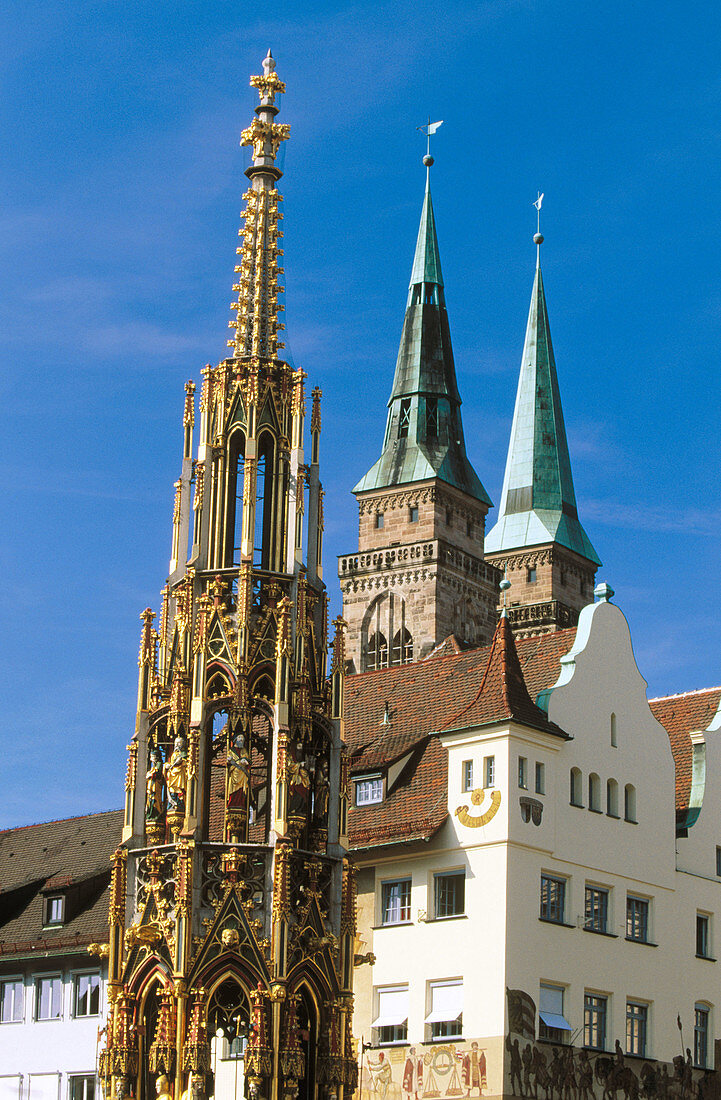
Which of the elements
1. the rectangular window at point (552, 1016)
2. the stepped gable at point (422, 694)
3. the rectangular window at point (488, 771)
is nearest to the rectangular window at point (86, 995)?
the stepped gable at point (422, 694)

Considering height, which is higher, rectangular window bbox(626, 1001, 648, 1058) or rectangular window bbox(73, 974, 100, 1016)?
rectangular window bbox(73, 974, 100, 1016)

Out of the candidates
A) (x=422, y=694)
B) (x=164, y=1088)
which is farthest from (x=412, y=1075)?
(x=164, y=1088)

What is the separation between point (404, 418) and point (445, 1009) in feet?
250

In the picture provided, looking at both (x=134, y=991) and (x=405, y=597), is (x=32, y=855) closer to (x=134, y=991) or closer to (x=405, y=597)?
(x=134, y=991)

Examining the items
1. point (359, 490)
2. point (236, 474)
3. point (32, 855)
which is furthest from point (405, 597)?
point (236, 474)

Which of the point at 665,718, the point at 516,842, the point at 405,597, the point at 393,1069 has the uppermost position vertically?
the point at 405,597

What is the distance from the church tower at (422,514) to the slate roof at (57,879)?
60212mm

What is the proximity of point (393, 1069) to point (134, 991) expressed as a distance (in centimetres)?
1150

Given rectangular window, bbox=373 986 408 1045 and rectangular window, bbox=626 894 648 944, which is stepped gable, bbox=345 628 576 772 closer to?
rectangular window, bbox=626 894 648 944

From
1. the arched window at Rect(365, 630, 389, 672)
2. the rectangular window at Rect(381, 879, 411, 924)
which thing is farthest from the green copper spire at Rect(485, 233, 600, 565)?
the rectangular window at Rect(381, 879, 411, 924)

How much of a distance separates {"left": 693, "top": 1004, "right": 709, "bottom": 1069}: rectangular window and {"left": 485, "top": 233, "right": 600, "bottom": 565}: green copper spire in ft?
244

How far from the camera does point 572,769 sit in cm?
3897

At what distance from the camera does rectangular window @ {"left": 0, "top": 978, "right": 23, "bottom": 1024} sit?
42.6m

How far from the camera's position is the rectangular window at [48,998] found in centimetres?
4184
